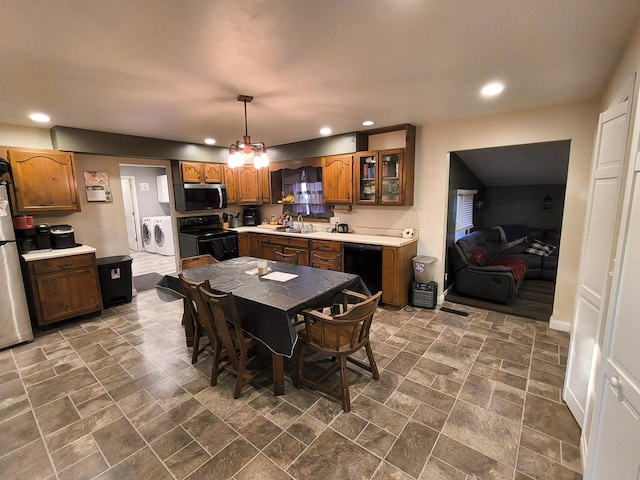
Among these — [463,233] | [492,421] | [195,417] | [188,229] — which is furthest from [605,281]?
[188,229]

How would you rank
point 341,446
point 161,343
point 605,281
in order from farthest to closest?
point 161,343 < point 341,446 < point 605,281

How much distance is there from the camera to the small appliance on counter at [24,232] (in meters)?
3.46

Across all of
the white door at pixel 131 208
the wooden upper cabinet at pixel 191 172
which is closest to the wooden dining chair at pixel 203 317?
the wooden upper cabinet at pixel 191 172

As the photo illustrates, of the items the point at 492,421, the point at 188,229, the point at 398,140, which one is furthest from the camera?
the point at 188,229

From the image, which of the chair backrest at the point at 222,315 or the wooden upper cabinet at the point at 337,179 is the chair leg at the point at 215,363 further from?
the wooden upper cabinet at the point at 337,179

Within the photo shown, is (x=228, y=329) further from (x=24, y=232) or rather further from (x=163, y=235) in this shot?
(x=163, y=235)

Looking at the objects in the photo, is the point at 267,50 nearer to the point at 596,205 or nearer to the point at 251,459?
the point at 596,205

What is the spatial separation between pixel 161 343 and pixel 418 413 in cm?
262

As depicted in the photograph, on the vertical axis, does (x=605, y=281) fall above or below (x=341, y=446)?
above

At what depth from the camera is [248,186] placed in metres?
5.81

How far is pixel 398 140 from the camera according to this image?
13.7 ft

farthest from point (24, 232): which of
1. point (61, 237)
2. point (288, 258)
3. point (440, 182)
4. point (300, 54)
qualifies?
point (440, 182)

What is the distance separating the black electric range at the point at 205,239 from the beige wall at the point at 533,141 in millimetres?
3390

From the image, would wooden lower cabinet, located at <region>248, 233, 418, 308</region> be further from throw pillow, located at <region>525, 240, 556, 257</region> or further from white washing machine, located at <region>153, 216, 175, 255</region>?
white washing machine, located at <region>153, 216, 175, 255</region>
